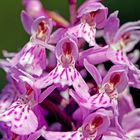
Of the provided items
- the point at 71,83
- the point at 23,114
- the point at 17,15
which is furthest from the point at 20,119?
the point at 17,15

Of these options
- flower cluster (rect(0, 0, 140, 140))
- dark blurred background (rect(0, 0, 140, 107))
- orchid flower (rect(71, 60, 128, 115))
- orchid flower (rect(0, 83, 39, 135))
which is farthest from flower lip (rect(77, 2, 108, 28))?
dark blurred background (rect(0, 0, 140, 107))

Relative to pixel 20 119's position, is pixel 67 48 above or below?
above

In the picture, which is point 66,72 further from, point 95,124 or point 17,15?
point 17,15

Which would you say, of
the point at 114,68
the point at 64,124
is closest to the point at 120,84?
the point at 114,68

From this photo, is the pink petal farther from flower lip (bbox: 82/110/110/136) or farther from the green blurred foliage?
the green blurred foliage

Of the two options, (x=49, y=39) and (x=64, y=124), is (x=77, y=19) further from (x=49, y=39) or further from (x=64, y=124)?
(x=64, y=124)

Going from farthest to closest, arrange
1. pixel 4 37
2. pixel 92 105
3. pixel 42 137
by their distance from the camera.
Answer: pixel 4 37, pixel 42 137, pixel 92 105

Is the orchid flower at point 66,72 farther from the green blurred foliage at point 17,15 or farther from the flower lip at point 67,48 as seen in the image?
the green blurred foliage at point 17,15

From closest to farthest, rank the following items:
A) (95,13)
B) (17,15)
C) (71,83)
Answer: (71,83)
(95,13)
(17,15)
